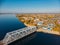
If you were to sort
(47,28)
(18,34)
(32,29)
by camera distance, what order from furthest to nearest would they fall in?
(47,28) → (32,29) → (18,34)

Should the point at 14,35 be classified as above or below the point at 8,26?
above

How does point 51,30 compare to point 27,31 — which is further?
point 51,30

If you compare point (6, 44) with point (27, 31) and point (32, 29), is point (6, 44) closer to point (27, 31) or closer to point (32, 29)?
point (27, 31)

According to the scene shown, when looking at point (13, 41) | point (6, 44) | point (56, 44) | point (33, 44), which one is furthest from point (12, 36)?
point (56, 44)

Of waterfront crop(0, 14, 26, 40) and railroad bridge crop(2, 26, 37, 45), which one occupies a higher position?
railroad bridge crop(2, 26, 37, 45)

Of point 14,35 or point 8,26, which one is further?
point 8,26

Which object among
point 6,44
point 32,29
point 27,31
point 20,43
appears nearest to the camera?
point 6,44

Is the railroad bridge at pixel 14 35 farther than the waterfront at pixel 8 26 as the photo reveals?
No

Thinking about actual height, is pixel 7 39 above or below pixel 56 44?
above

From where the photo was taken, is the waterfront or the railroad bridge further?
the waterfront

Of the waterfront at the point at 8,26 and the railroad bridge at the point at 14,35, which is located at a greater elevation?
the railroad bridge at the point at 14,35
